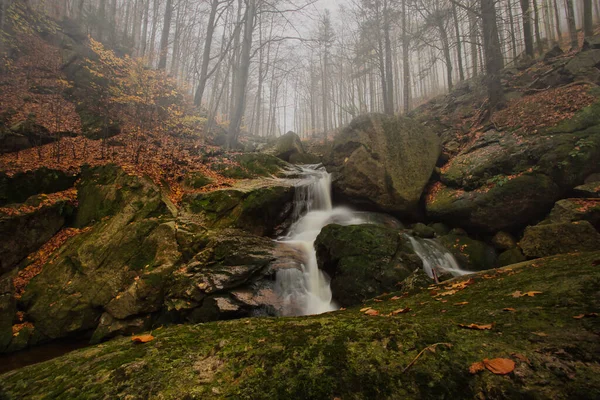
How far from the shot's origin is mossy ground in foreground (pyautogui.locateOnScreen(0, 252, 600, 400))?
1246mm

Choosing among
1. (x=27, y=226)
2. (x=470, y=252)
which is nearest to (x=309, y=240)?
(x=470, y=252)

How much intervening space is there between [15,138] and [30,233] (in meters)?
3.95

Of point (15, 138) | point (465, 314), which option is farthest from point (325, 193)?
point (15, 138)

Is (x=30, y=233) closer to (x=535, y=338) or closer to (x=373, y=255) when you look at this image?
(x=373, y=255)

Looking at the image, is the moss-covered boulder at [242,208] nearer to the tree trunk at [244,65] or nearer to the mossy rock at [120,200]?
the mossy rock at [120,200]

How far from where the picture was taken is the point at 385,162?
10039 millimetres

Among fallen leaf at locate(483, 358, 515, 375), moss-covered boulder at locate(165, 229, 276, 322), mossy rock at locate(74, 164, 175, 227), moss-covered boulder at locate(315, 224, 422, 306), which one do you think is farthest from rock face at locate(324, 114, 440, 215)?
fallen leaf at locate(483, 358, 515, 375)

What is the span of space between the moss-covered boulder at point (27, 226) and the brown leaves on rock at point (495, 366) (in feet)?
31.1

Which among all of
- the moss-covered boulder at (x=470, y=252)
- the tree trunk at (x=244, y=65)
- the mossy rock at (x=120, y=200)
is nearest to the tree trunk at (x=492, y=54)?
the moss-covered boulder at (x=470, y=252)

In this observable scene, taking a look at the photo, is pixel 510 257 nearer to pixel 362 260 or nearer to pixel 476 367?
pixel 362 260

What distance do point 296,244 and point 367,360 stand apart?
21.6ft

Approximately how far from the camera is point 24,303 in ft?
19.2

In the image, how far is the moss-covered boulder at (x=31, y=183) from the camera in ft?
22.5

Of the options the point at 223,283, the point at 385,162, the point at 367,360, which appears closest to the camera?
the point at 367,360
